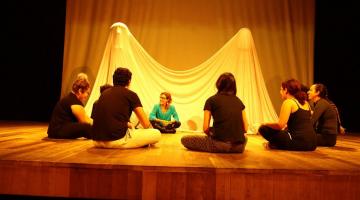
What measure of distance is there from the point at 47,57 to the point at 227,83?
5130mm

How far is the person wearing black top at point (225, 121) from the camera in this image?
3014 mm

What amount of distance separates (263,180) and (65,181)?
1.17 meters

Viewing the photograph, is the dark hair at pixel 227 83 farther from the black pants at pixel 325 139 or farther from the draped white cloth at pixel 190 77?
the draped white cloth at pixel 190 77

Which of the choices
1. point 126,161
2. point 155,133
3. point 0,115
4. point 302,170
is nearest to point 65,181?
point 126,161

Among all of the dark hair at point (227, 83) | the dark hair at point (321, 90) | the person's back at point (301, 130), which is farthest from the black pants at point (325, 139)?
the dark hair at point (227, 83)

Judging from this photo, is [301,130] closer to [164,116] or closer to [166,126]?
[166,126]

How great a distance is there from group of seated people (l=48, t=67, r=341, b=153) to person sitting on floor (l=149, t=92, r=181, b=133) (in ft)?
4.74

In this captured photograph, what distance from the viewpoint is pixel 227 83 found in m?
3.05

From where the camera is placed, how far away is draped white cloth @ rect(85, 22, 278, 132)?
5516 millimetres

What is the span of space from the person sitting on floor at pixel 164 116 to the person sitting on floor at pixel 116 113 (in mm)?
1969

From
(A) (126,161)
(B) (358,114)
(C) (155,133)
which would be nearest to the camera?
(A) (126,161)

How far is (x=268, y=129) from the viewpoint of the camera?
11.3ft

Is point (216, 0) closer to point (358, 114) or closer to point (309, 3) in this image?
point (309, 3)

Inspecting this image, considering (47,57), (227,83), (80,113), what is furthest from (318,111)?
(47,57)
